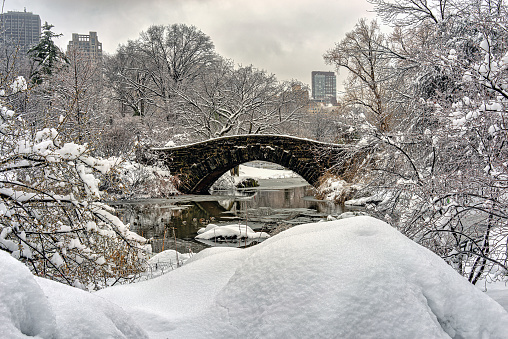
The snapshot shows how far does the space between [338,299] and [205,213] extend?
11.8 m

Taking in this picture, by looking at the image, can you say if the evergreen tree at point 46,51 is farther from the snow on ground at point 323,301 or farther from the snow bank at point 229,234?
the snow on ground at point 323,301

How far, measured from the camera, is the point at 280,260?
6.25 ft

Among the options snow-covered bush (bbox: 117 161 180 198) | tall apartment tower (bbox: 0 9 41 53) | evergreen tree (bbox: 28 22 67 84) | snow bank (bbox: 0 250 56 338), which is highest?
evergreen tree (bbox: 28 22 67 84)

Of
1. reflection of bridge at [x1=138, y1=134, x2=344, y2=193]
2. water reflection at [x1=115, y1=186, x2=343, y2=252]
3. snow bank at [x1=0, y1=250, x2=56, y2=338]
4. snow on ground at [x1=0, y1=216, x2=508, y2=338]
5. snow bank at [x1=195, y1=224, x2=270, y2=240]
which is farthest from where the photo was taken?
reflection of bridge at [x1=138, y1=134, x2=344, y2=193]

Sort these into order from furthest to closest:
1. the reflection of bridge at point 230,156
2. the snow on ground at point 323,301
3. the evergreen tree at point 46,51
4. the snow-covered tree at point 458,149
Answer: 1. the evergreen tree at point 46,51
2. the reflection of bridge at point 230,156
3. the snow-covered tree at point 458,149
4. the snow on ground at point 323,301

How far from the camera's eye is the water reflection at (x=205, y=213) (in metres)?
10.0

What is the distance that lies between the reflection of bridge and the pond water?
1.03 m

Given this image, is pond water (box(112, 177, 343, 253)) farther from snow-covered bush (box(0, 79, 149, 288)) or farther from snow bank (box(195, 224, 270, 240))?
snow-covered bush (box(0, 79, 149, 288))

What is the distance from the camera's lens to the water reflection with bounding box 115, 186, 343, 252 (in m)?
10.0

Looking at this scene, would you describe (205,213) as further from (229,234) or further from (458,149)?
(458,149)

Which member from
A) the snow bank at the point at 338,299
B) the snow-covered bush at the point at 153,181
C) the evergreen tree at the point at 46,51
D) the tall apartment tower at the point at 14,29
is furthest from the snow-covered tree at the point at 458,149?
the evergreen tree at the point at 46,51

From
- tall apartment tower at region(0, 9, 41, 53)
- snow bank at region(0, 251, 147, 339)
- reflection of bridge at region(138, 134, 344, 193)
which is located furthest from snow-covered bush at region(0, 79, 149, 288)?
reflection of bridge at region(138, 134, 344, 193)

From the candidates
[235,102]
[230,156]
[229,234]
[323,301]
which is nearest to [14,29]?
[229,234]

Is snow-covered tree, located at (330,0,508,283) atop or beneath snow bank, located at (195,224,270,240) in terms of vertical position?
atop
